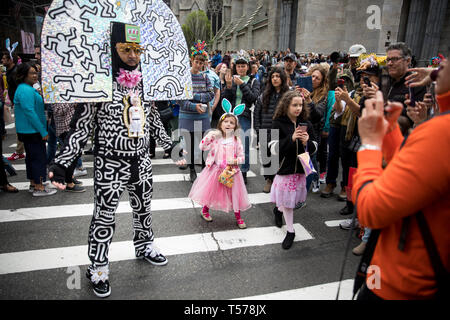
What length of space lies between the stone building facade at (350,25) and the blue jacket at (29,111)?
13.4 meters

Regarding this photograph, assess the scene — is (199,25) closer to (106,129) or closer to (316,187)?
(316,187)

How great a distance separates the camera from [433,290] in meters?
1.27

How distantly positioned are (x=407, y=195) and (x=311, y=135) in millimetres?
2867

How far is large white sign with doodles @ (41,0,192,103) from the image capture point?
233cm

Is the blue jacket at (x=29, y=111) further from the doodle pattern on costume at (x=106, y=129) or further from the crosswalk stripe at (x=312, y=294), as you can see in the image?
the crosswalk stripe at (x=312, y=294)

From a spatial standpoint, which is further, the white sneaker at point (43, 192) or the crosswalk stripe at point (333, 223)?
the white sneaker at point (43, 192)

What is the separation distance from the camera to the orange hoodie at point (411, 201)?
1.10 m

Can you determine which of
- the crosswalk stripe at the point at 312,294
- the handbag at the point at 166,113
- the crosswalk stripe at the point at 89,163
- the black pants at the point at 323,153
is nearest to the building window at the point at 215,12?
the handbag at the point at 166,113

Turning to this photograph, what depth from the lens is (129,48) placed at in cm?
260

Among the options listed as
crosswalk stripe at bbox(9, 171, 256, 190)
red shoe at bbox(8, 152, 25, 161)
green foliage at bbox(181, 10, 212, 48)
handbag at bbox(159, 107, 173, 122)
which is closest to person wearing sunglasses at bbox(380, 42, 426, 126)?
crosswalk stripe at bbox(9, 171, 256, 190)

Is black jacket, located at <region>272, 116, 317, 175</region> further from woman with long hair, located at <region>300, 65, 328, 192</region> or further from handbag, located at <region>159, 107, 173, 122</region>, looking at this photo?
handbag, located at <region>159, 107, 173, 122</region>

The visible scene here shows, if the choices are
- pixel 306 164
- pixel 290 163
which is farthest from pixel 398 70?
pixel 290 163

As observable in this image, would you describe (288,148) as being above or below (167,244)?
above
